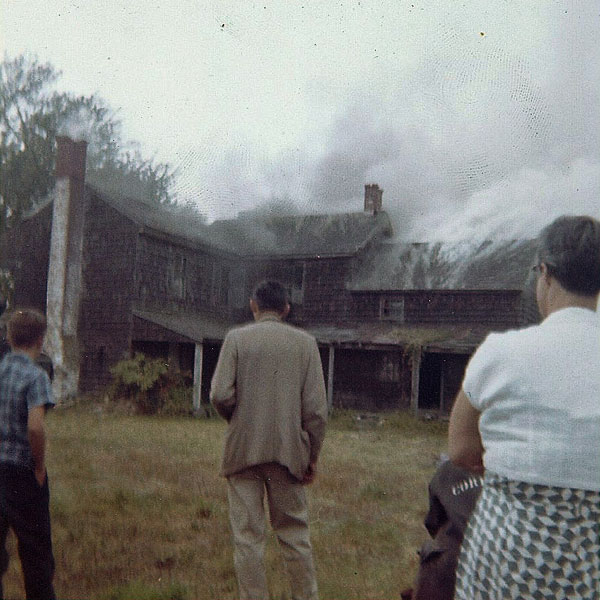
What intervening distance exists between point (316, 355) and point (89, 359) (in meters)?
2.57

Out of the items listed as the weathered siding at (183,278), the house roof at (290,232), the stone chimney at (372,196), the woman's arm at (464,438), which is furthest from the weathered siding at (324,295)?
the woman's arm at (464,438)

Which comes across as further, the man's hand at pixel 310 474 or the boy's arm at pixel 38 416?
the man's hand at pixel 310 474

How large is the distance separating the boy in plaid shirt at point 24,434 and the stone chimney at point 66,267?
1.97 m

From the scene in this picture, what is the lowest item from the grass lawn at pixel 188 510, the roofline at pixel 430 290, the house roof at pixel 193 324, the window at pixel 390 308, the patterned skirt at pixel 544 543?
the grass lawn at pixel 188 510

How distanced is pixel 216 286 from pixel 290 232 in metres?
0.99

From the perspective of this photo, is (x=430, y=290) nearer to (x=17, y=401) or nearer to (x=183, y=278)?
(x=183, y=278)

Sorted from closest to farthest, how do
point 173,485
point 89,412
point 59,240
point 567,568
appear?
point 567,568, point 173,485, point 89,412, point 59,240

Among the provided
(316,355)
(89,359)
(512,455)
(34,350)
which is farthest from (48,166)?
(512,455)

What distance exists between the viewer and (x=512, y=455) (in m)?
1.47

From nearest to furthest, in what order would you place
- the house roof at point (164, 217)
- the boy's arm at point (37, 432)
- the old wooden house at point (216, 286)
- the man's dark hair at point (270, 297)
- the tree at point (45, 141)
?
the boy's arm at point (37, 432), the man's dark hair at point (270, 297), the tree at point (45, 141), the old wooden house at point (216, 286), the house roof at point (164, 217)

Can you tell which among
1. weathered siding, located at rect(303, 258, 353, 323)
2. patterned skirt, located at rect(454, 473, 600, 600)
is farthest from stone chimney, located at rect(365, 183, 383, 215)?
patterned skirt, located at rect(454, 473, 600, 600)

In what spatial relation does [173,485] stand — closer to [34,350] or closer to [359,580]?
[359,580]

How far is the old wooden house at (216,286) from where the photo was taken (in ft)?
16.1

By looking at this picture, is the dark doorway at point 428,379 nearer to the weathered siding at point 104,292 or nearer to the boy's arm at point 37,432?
the weathered siding at point 104,292
